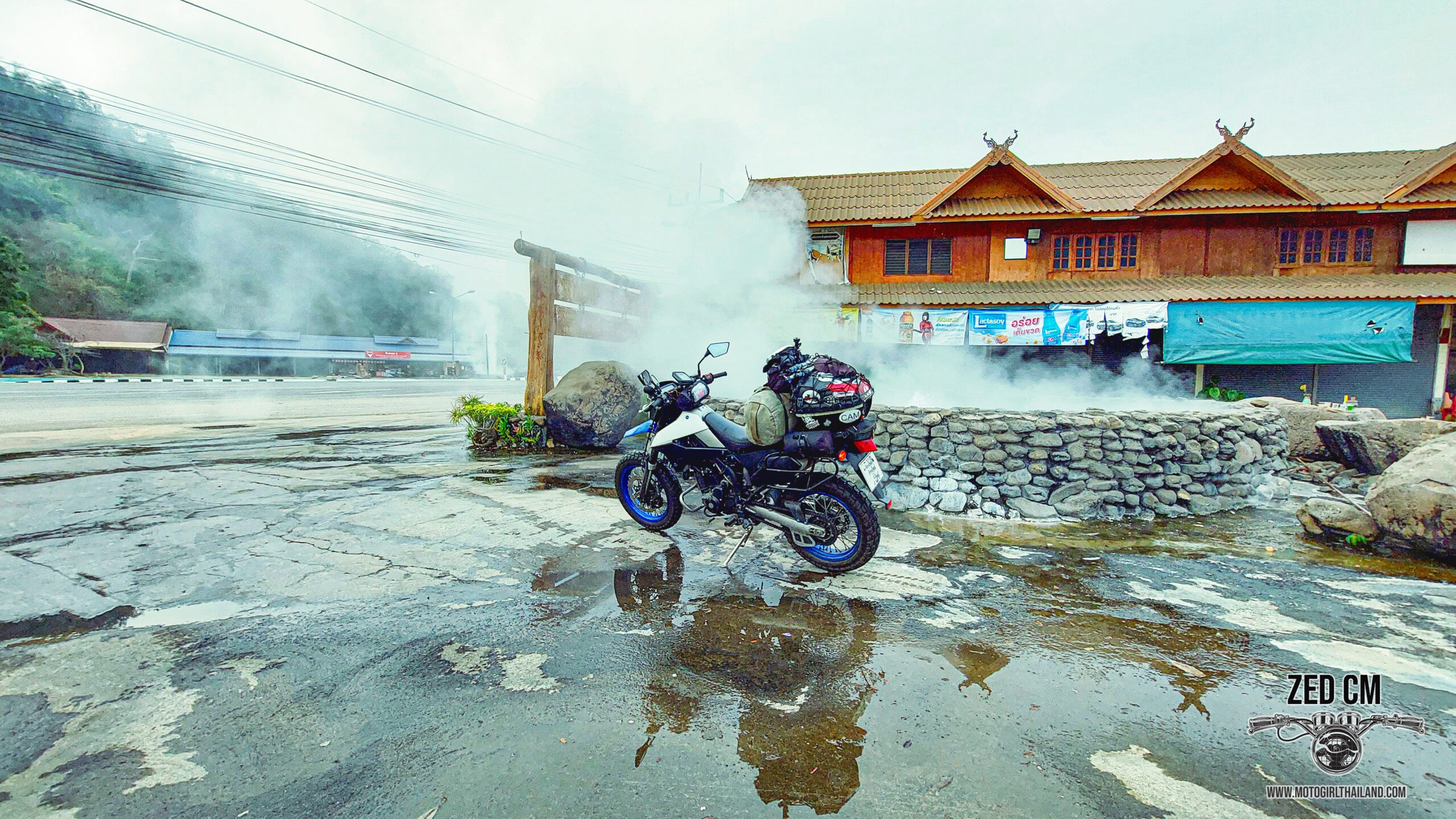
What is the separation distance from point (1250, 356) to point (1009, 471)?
10804mm

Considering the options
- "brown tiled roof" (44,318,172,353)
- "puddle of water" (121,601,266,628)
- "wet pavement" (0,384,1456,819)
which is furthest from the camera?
"brown tiled roof" (44,318,172,353)

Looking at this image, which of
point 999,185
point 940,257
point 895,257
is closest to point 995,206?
point 999,185

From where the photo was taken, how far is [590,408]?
9.29 m

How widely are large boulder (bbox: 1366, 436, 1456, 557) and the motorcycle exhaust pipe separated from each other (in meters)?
5.06

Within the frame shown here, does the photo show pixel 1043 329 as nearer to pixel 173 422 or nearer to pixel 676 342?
pixel 676 342

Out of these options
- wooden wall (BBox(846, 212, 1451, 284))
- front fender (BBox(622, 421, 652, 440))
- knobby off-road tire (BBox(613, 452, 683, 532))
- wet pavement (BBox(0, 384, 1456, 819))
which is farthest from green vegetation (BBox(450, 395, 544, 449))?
wooden wall (BBox(846, 212, 1451, 284))

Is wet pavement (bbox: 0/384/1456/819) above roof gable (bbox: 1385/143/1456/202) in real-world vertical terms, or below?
below

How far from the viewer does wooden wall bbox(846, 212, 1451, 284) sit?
44.4ft

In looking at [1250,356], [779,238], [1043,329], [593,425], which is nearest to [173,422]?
[593,425]

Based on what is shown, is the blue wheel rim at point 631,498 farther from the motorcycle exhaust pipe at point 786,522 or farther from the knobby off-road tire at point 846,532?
the knobby off-road tire at point 846,532

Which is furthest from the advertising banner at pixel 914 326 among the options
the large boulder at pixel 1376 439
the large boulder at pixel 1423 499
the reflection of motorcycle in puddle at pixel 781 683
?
the reflection of motorcycle in puddle at pixel 781 683

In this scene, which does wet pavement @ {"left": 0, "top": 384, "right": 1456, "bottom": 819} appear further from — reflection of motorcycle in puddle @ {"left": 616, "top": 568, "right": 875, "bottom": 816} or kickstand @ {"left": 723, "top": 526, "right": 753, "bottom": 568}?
kickstand @ {"left": 723, "top": 526, "right": 753, "bottom": 568}

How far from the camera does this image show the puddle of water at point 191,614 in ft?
10.2

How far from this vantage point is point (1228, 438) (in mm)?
Answer: 6582
